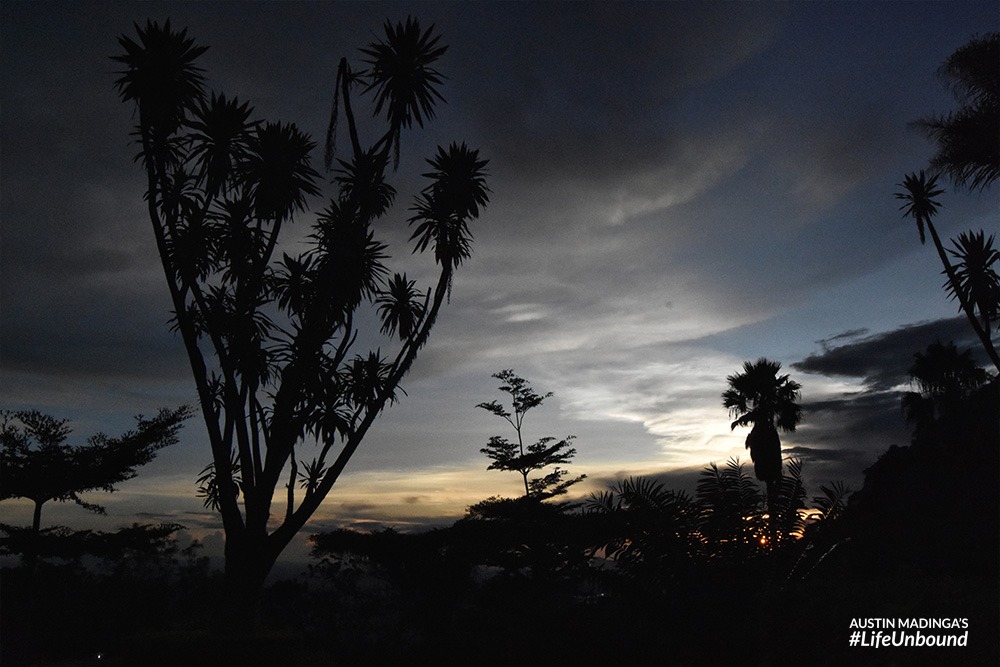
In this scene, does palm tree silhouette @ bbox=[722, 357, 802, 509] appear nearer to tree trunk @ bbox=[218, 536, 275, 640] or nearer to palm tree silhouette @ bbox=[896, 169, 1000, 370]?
palm tree silhouette @ bbox=[896, 169, 1000, 370]

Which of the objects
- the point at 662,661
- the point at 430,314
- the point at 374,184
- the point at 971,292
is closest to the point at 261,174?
the point at 374,184

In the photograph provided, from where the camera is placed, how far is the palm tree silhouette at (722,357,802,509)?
3061 cm

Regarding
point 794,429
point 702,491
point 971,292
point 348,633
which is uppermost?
point 971,292

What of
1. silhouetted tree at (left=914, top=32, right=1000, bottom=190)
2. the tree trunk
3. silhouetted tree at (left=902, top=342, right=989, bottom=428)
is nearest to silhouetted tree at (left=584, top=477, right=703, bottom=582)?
the tree trunk

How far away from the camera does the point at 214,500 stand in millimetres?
12977

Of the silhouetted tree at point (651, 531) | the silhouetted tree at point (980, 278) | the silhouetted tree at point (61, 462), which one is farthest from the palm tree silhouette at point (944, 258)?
the silhouetted tree at point (61, 462)

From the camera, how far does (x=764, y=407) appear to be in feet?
104

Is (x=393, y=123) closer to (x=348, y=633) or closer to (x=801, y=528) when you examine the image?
(x=801, y=528)

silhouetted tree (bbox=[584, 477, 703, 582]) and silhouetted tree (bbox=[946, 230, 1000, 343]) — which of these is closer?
silhouetted tree (bbox=[584, 477, 703, 582])

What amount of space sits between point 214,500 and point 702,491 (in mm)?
9432

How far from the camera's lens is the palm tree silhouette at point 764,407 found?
30.6 m

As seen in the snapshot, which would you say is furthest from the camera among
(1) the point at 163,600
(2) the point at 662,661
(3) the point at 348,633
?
(1) the point at 163,600

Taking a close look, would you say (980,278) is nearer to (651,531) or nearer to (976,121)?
(976,121)

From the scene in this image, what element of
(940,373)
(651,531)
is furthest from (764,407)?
(651,531)
